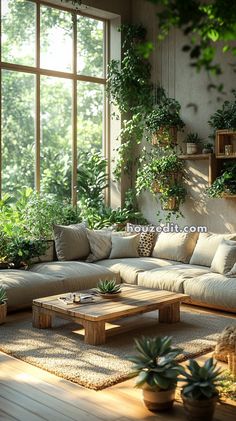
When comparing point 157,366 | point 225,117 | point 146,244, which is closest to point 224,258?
point 146,244

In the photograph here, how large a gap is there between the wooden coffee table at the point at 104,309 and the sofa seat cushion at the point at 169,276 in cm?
61

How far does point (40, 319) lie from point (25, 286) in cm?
61

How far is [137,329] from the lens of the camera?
16.7ft

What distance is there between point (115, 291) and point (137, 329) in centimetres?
41

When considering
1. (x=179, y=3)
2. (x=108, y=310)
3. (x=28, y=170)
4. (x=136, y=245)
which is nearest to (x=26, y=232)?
(x=28, y=170)

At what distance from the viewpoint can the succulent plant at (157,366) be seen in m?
3.25

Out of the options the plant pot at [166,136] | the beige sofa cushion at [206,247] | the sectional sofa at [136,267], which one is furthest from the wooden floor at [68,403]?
the plant pot at [166,136]

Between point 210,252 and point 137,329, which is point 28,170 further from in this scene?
point 137,329

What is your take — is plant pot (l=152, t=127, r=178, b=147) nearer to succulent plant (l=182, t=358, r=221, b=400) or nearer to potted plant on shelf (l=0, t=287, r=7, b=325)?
potted plant on shelf (l=0, t=287, r=7, b=325)

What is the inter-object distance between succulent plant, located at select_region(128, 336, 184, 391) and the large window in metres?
4.31

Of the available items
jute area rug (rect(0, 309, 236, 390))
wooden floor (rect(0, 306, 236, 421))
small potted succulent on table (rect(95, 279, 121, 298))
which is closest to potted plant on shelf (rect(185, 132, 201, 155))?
jute area rug (rect(0, 309, 236, 390))

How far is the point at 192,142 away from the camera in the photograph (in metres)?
7.39

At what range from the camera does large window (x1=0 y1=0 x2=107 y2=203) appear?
721cm

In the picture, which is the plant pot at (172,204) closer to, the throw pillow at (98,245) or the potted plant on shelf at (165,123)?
the potted plant on shelf at (165,123)
